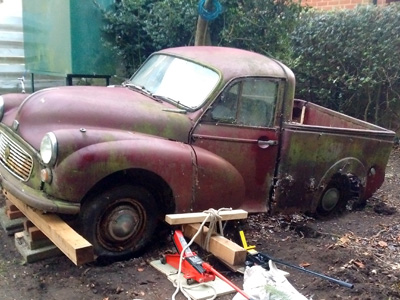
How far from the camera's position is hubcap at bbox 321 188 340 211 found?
5630mm

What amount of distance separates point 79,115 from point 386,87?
642 cm

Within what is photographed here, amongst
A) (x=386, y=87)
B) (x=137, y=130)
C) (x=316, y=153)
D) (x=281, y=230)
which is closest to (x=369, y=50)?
(x=386, y=87)

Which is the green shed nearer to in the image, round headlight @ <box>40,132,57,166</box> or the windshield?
the windshield

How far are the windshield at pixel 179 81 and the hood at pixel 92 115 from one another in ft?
0.73

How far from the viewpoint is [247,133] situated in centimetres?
482

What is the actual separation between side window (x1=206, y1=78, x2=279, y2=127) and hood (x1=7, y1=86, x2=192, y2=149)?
39 cm

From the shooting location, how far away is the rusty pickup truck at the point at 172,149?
3.92 meters

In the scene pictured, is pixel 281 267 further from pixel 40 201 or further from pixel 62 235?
pixel 40 201

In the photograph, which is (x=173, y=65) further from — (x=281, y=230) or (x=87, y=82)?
(x=87, y=82)

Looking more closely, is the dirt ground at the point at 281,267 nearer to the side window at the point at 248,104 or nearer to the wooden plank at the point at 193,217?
the wooden plank at the point at 193,217

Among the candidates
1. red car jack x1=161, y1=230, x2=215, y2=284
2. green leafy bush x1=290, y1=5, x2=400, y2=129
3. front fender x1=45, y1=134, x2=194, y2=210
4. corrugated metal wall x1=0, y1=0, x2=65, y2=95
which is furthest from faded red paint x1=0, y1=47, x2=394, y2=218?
corrugated metal wall x1=0, y1=0, x2=65, y2=95

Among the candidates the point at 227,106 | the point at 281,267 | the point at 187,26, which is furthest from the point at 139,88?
the point at 187,26

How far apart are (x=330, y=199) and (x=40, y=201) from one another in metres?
3.34

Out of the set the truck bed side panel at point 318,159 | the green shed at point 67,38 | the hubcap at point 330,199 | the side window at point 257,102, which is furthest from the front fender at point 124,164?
the green shed at point 67,38
